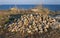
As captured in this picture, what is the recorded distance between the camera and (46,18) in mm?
5867

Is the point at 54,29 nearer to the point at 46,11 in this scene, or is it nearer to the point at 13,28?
the point at 13,28

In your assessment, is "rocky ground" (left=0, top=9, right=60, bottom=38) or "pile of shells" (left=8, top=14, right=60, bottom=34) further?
"pile of shells" (left=8, top=14, right=60, bottom=34)

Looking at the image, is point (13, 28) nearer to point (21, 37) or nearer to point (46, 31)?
point (21, 37)

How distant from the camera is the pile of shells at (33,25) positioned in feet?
A: 17.8

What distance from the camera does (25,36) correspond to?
17.2ft

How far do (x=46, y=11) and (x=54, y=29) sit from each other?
6.14 ft

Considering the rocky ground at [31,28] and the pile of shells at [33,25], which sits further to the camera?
the pile of shells at [33,25]

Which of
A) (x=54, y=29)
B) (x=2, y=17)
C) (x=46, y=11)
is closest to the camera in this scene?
(x=54, y=29)

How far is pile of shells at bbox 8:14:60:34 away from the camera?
544cm

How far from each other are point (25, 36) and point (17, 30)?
0.38m

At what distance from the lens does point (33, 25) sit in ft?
18.2

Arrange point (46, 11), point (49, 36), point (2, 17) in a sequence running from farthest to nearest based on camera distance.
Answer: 1. point (46, 11)
2. point (2, 17)
3. point (49, 36)

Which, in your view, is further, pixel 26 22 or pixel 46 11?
pixel 46 11

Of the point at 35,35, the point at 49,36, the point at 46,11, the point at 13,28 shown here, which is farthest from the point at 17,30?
the point at 46,11
